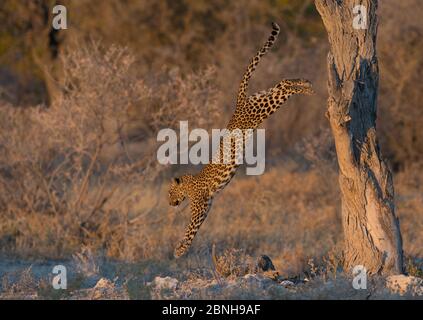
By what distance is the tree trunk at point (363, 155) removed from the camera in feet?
26.6

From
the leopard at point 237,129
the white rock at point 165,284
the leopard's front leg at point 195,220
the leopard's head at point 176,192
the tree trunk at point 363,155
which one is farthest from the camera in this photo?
the leopard's head at point 176,192

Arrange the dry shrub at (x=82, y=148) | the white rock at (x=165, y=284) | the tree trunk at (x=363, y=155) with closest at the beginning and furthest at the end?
the white rock at (x=165, y=284), the tree trunk at (x=363, y=155), the dry shrub at (x=82, y=148)

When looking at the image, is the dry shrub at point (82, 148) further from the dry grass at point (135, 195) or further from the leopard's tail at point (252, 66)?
the leopard's tail at point (252, 66)

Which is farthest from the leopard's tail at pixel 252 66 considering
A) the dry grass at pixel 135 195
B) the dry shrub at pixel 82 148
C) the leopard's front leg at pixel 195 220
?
the dry shrub at pixel 82 148

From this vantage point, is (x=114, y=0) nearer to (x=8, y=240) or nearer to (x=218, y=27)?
(x=218, y=27)

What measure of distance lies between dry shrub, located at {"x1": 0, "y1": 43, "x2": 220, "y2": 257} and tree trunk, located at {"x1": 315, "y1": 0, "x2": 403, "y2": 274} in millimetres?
3489

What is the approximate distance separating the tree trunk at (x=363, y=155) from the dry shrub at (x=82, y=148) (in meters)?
3.49

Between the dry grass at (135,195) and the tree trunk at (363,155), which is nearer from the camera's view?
the tree trunk at (363,155)

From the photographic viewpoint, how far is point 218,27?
65.4 feet

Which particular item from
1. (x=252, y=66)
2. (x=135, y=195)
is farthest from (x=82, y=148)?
(x=252, y=66)

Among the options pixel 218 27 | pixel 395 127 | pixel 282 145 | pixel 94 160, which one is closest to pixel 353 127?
pixel 94 160

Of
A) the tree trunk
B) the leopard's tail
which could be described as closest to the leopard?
the leopard's tail

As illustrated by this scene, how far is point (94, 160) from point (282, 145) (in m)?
6.42
